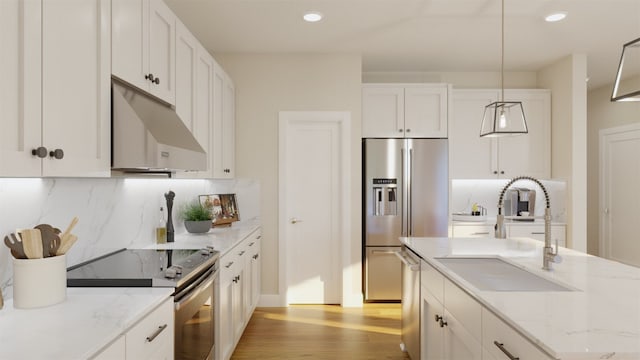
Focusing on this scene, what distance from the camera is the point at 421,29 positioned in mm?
3760

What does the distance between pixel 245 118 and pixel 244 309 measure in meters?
2.05

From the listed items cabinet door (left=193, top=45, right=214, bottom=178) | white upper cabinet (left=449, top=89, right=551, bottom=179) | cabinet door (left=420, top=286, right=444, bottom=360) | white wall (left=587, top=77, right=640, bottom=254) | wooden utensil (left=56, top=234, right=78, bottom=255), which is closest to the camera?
wooden utensil (left=56, top=234, right=78, bottom=255)

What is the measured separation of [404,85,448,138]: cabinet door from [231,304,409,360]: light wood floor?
79.6 inches

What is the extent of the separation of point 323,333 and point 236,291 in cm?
103

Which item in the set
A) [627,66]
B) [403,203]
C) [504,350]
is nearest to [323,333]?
[403,203]

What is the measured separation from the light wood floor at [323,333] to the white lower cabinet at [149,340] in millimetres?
1615

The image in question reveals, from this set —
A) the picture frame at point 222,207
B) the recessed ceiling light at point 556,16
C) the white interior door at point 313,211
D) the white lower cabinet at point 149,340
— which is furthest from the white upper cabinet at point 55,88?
the recessed ceiling light at point 556,16

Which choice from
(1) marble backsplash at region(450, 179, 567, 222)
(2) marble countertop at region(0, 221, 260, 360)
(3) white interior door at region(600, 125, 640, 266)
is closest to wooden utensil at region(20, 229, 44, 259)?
(2) marble countertop at region(0, 221, 260, 360)

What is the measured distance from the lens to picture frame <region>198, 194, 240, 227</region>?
392 centimetres

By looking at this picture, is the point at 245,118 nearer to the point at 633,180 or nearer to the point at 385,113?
the point at 385,113

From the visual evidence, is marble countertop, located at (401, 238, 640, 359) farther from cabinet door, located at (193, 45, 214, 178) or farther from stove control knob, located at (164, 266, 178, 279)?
cabinet door, located at (193, 45, 214, 178)

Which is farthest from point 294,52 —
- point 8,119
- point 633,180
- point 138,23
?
point 633,180

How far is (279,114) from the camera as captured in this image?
14.5ft

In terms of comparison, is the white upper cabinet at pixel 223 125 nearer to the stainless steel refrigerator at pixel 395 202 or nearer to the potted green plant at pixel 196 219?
the potted green plant at pixel 196 219
